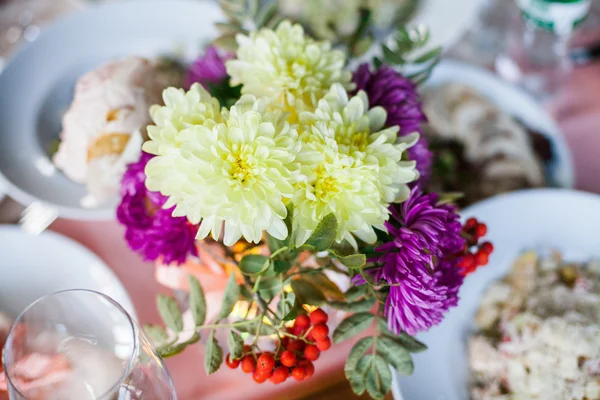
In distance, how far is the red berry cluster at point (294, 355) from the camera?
1.12 ft

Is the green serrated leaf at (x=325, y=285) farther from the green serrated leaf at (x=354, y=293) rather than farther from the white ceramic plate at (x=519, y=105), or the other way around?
the white ceramic plate at (x=519, y=105)

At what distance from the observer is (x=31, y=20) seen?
867mm

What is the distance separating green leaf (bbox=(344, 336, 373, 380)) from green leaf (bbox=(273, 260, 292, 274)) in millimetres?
77

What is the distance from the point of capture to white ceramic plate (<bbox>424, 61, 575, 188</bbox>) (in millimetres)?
642

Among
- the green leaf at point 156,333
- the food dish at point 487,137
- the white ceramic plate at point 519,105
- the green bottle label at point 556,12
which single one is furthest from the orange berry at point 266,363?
the green bottle label at point 556,12

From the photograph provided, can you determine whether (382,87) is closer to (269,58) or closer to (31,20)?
(269,58)

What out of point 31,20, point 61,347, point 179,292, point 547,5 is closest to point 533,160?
point 547,5

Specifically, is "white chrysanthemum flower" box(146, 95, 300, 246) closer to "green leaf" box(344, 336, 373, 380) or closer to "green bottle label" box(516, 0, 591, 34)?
"green leaf" box(344, 336, 373, 380)

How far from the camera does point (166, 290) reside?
0.56 meters

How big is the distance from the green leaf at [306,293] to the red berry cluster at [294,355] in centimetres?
2

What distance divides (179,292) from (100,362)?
11 centimetres

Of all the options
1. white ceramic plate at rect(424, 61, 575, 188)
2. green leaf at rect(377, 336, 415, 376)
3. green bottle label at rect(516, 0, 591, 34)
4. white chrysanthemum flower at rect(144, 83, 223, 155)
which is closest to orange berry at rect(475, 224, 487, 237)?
green leaf at rect(377, 336, 415, 376)

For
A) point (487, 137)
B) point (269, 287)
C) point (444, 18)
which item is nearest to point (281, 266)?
point (269, 287)

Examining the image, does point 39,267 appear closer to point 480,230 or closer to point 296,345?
point 296,345
